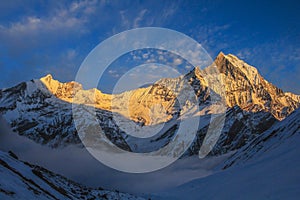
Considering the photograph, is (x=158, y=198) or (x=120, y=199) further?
(x=158, y=198)

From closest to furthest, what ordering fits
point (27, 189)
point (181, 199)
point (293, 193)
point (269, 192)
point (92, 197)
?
point (27, 189) < point (293, 193) < point (269, 192) < point (92, 197) < point (181, 199)

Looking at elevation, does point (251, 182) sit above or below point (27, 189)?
above

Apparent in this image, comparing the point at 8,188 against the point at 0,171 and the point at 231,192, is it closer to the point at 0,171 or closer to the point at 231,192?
the point at 0,171

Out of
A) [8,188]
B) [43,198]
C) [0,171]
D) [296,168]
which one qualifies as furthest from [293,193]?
[0,171]

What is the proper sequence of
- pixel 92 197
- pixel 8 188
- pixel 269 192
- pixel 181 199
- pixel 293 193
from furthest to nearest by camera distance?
pixel 181 199 → pixel 92 197 → pixel 269 192 → pixel 293 193 → pixel 8 188

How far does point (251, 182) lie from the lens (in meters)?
29.6

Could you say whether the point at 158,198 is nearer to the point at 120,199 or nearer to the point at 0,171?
the point at 120,199

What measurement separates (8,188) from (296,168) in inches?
978

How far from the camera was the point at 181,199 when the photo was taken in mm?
39438

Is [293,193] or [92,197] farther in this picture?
[92,197]

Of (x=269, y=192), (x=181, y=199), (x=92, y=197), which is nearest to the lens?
(x=269, y=192)

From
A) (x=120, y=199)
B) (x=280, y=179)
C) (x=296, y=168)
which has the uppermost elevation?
(x=296, y=168)

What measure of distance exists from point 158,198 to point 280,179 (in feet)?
78.9

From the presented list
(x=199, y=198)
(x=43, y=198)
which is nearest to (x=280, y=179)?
(x=199, y=198)
